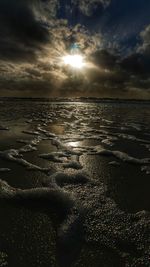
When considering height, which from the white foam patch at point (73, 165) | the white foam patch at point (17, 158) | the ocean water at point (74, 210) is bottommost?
the ocean water at point (74, 210)

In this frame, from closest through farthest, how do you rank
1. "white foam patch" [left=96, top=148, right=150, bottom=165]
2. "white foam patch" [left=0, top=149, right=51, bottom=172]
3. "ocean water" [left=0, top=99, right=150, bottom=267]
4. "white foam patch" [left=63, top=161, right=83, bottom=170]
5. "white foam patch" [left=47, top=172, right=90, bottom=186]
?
"ocean water" [left=0, top=99, right=150, bottom=267], "white foam patch" [left=47, top=172, right=90, bottom=186], "white foam patch" [left=0, top=149, right=51, bottom=172], "white foam patch" [left=63, top=161, right=83, bottom=170], "white foam patch" [left=96, top=148, right=150, bottom=165]

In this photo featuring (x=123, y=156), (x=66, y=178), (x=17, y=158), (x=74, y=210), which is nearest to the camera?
(x=74, y=210)

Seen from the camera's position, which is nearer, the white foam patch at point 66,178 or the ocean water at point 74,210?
the ocean water at point 74,210

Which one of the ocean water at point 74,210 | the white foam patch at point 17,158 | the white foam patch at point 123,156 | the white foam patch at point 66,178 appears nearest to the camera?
the ocean water at point 74,210

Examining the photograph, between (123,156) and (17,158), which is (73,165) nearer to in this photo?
(17,158)

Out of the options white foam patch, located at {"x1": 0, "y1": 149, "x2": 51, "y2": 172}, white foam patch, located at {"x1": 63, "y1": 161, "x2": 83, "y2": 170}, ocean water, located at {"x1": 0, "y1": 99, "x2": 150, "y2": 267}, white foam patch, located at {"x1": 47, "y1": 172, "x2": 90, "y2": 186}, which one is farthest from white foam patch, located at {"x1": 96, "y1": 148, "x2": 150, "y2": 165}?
white foam patch, located at {"x1": 0, "y1": 149, "x2": 51, "y2": 172}

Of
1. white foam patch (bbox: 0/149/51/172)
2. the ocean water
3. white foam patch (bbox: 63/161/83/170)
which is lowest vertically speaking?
the ocean water

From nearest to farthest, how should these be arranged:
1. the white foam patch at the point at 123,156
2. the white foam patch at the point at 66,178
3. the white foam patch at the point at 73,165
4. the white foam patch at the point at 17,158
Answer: the white foam patch at the point at 66,178 < the white foam patch at the point at 17,158 < the white foam patch at the point at 73,165 < the white foam patch at the point at 123,156

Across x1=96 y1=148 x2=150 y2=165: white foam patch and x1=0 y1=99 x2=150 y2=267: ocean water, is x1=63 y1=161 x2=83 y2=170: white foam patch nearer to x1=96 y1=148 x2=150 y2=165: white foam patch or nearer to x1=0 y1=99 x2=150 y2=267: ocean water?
x1=0 y1=99 x2=150 y2=267: ocean water

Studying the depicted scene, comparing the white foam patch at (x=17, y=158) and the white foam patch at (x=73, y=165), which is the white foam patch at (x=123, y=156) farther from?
the white foam patch at (x=17, y=158)

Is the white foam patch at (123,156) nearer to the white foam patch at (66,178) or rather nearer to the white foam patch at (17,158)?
the white foam patch at (66,178)

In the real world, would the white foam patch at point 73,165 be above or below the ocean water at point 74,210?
above

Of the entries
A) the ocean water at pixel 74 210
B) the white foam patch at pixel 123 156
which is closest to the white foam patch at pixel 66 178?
the ocean water at pixel 74 210

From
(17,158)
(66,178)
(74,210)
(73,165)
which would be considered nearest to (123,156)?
(73,165)
